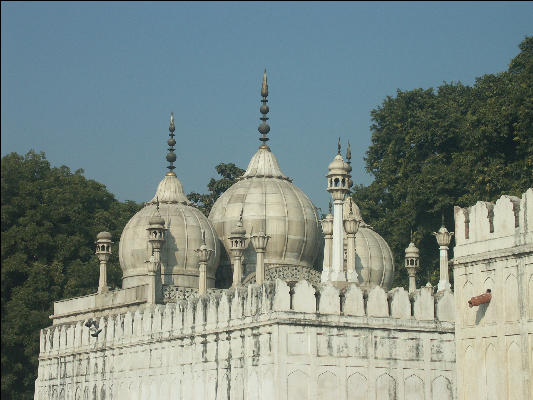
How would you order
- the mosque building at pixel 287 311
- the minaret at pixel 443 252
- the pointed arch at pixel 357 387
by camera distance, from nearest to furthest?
the mosque building at pixel 287 311 → the pointed arch at pixel 357 387 → the minaret at pixel 443 252

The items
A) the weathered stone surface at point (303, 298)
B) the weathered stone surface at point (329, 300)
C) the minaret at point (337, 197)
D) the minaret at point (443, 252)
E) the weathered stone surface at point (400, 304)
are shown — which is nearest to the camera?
the weathered stone surface at point (303, 298)

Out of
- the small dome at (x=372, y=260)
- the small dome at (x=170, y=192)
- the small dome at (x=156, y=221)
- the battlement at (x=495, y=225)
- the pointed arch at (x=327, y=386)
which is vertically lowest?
the pointed arch at (x=327, y=386)

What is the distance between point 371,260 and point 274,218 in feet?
12.7

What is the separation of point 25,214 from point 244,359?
21.7 meters

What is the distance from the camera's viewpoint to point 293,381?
101ft

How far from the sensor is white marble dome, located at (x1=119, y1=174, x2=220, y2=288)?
142ft

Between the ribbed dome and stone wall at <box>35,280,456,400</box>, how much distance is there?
7251 mm

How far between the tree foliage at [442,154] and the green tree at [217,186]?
7058 millimetres

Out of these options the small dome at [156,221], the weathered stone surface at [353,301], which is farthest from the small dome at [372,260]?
the weathered stone surface at [353,301]

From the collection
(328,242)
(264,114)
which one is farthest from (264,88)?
(328,242)

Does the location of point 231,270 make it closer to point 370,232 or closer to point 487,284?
point 370,232

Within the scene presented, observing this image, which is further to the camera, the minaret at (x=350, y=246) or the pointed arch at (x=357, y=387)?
the minaret at (x=350, y=246)

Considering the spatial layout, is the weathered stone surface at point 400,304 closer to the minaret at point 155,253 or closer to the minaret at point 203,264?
the minaret at point 203,264

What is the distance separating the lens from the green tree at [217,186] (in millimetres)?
61531
